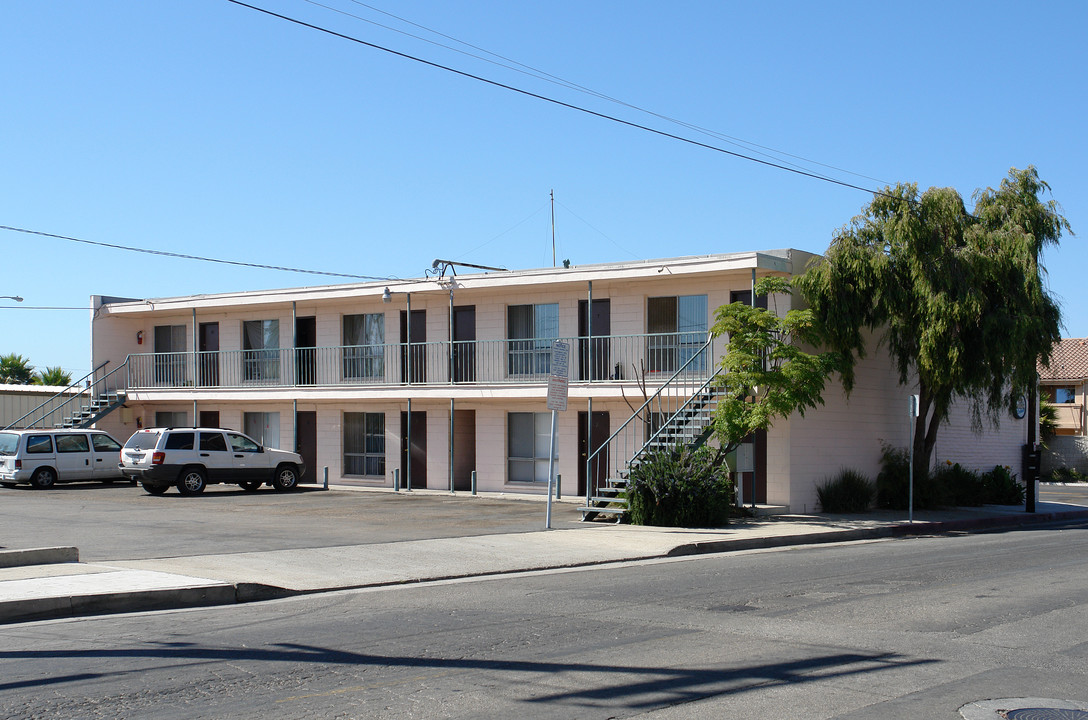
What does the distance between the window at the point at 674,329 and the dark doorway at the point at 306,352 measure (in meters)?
10.7

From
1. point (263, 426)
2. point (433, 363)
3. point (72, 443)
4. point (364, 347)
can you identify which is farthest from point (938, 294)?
point (72, 443)

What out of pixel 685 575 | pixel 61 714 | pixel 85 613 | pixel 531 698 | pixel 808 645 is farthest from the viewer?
pixel 685 575

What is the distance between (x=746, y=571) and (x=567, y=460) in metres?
13.0

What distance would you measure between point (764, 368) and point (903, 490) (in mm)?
5294

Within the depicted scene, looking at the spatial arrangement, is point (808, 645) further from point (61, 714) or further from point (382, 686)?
point (61, 714)

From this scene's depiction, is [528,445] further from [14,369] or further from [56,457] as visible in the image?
[14,369]

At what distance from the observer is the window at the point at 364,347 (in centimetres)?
2980

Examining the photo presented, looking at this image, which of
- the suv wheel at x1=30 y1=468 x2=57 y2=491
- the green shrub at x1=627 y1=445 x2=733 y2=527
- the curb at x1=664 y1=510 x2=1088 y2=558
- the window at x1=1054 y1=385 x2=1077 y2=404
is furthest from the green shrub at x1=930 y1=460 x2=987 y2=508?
the window at x1=1054 y1=385 x2=1077 y2=404

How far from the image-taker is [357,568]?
13.3 metres

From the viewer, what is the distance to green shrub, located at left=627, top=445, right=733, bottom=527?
18.9m

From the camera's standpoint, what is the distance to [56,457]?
28.7 meters

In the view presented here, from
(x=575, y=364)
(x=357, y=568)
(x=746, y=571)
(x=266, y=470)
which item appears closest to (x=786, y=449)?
(x=575, y=364)

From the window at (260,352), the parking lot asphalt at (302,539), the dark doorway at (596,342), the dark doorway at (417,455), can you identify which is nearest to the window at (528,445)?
the parking lot asphalt at (302,539)

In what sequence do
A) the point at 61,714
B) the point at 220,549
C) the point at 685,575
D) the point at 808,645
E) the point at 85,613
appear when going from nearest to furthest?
the point at 61,714 < the point at 808,645 < the point at 85,613 < the point at 685,575 < the point at 220,549
